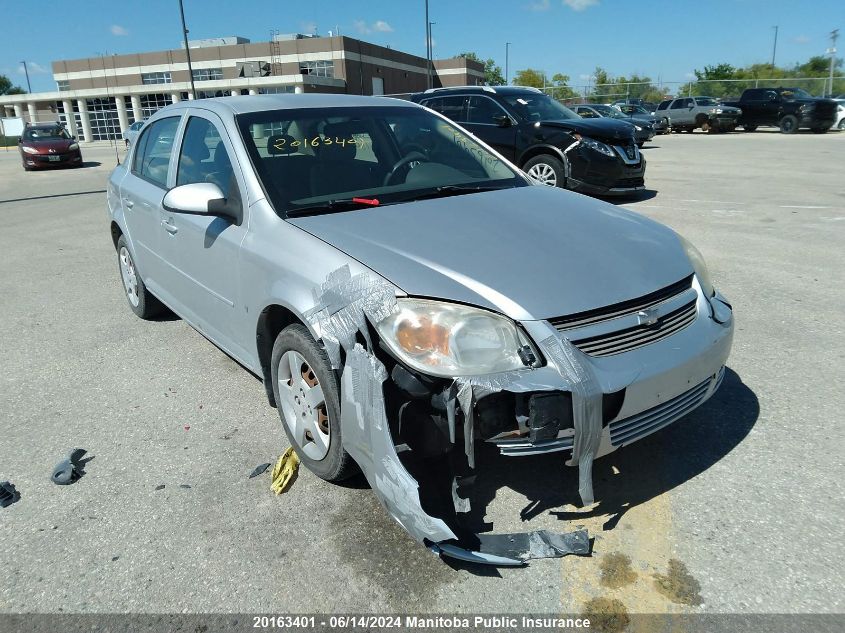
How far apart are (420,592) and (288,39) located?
237ft

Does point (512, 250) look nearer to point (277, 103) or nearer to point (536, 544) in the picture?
point (536, 544)

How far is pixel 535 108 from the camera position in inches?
421

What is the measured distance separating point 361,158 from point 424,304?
1.61 metres

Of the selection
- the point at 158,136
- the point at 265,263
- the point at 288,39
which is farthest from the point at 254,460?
the point at 288,39

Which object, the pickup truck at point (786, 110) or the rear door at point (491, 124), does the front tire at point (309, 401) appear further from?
the pickup truck at point (786, 110)

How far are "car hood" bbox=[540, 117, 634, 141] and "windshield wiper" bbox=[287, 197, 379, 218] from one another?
7.45 meters

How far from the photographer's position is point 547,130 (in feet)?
33.0

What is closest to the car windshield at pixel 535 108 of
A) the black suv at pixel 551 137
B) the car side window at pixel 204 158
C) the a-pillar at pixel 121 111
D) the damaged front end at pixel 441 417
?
the black suv at pixel 551 137

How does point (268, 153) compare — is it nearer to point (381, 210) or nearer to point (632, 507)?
point (381, 210)

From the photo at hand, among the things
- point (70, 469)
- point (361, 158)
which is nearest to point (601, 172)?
point (361, 158)

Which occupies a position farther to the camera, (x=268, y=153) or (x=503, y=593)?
(x=268, y=153)

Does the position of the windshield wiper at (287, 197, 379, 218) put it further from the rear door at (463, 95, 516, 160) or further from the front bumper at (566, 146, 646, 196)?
the rear door at (463, 95, 516, 160)

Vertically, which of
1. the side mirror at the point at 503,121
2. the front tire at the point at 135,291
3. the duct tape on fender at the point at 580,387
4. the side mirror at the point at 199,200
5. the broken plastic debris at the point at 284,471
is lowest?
the broken plastic debris at the point at 284,471

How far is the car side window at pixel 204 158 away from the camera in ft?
11.3
